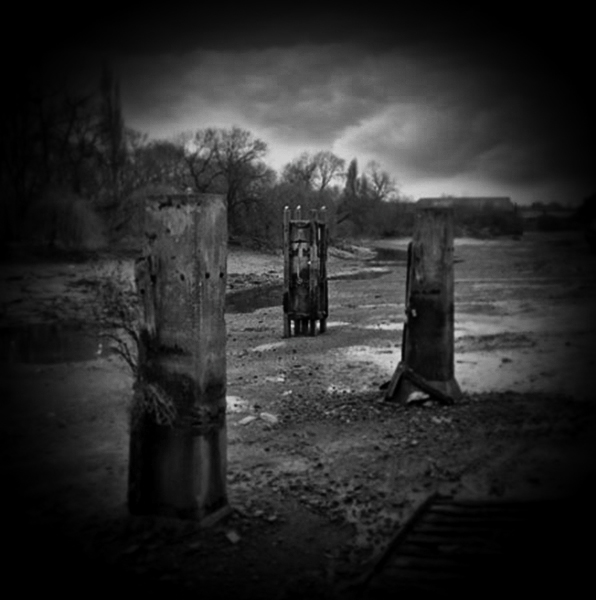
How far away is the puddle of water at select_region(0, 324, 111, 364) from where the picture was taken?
12906 millimetres

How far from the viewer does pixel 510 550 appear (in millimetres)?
4320

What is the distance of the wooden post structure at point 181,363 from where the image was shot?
4.54 meters

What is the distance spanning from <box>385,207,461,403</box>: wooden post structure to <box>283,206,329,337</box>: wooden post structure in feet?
20.4

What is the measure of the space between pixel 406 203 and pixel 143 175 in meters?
57.6

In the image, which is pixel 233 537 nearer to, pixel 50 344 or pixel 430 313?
pixel 430 313

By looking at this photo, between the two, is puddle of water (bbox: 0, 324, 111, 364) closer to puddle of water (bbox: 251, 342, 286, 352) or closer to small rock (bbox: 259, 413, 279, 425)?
puddle of water (bbox: 251, 342, 286, 352)

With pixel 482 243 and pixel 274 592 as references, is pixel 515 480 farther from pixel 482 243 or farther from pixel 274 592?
pixel 482 243

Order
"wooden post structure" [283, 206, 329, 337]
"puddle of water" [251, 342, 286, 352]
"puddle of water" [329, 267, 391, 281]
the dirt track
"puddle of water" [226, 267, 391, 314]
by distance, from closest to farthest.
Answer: the dirt track → "puddle of water" [251, 342, 286, 352] → "wooden post structure" [283, 206, 329, 337] → "puddle of water" [226, 267, 391, 314] → "puddle of water" [329, 267, 391, 281]

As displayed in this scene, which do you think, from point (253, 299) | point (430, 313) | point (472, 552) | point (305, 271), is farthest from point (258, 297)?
point (472, 552)

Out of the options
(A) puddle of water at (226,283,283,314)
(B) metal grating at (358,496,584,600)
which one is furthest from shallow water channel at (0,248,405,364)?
(B) metal grating at (358,496,584,600)

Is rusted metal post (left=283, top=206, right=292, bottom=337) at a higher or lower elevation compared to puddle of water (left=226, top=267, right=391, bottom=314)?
higher

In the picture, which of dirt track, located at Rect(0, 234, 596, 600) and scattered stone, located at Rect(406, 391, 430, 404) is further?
scattered stone, located at Rect(406, 391, 430, 404)

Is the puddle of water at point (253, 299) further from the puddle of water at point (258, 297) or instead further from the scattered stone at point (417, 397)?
the scattered stone at point (417, 397)

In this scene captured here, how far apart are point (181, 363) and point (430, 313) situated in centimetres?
460
